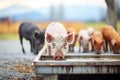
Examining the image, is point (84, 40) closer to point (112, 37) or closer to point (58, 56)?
point (112, 37)

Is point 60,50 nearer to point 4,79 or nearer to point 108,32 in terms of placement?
point 4,79

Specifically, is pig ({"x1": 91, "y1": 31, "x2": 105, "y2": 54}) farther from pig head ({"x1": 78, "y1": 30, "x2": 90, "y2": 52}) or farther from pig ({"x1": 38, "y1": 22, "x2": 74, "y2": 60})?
pig ({"x1": 38, "y1": 22, "x2": 74, "y2": 60})

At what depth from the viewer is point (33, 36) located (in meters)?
3.16

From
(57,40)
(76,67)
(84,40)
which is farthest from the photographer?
(84,40)

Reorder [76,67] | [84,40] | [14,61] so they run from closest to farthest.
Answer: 1. [76,67]
2. [14,61]
3. [84,40]

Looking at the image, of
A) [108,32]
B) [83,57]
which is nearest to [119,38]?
[108,32]

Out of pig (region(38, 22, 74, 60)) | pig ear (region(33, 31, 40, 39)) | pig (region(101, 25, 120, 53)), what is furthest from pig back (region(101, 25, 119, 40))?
pig ear (region(33, 31, 40, 39))

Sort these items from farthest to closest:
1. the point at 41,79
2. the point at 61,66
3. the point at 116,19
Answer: the point at 116,19 → the point at 41,79 → the point at 61,66

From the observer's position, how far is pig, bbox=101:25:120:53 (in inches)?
117

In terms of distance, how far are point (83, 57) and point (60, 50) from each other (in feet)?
1.11

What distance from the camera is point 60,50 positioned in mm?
2566

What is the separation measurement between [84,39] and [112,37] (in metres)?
0.37

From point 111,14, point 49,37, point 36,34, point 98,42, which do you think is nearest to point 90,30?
point 98,42

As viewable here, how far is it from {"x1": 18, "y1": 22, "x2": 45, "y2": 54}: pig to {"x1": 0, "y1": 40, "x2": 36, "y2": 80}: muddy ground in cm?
5
